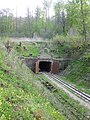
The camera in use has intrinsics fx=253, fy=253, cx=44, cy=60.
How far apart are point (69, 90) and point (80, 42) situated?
1658 cm

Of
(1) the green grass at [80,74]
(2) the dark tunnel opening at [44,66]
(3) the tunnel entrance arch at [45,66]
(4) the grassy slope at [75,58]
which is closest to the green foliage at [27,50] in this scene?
(3) the tunnel entrance arch at [45,66]

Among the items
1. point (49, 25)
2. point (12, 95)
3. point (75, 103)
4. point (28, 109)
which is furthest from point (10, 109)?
point (49, 25)

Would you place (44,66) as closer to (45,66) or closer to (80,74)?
(45,66)

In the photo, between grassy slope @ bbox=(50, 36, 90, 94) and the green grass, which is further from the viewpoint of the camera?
grassy slope @ bbox=(50, 36, 90, 94)

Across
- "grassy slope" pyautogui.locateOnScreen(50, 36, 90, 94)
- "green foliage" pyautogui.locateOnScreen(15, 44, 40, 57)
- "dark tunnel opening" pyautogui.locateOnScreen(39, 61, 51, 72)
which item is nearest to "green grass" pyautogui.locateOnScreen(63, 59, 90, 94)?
"grassy slope" pyautogui.locateOnScreen(50, 36, 90, 94)

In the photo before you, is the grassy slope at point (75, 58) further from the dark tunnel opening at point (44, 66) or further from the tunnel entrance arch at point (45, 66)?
the dark tunnel opening at point (44, 66)

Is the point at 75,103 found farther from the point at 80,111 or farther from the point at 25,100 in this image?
the point at 25,100

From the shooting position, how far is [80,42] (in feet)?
139

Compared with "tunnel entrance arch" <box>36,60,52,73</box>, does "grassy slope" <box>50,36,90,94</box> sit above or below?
above

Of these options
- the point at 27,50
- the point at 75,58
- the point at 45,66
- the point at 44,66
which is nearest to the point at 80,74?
the point at 75,58

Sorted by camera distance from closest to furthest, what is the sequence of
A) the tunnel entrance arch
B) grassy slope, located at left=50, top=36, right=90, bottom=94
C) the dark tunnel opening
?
grassy slope, located at left=50, top=36, right=90, bottom=94
the tunnel entrance arch
the dark tunnel opening

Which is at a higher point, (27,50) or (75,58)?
(27,50)

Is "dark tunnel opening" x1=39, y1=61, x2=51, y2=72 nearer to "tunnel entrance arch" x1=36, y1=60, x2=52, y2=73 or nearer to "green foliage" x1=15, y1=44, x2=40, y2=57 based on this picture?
"tunnel entrance arch" x1=36, y1=60, x2=52, y2=73

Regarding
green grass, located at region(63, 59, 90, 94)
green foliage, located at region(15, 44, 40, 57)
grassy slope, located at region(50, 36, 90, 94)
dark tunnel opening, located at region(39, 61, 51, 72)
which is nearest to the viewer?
green grass, located at region(63, 59, 90, 94)
